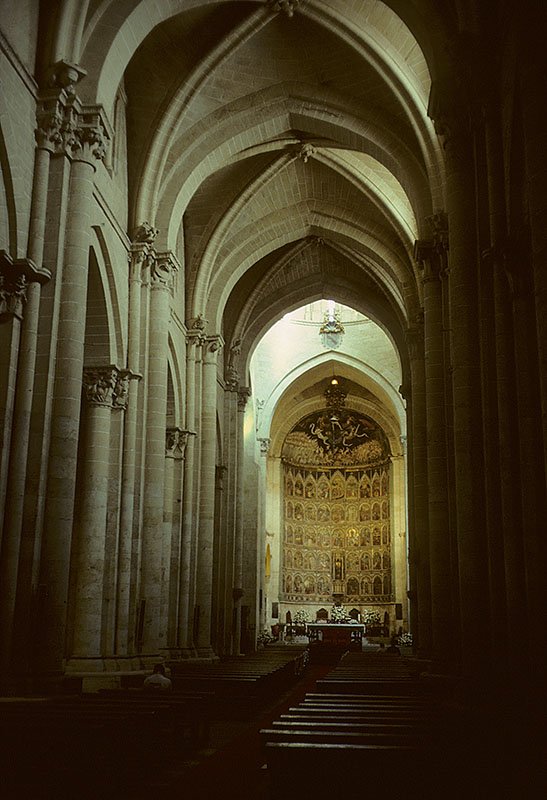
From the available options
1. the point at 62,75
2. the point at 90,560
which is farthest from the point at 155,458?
the point at 62,75

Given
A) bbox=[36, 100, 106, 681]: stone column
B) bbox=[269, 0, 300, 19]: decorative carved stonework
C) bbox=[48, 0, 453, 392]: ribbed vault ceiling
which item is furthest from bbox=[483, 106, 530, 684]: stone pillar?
bbox=[269, 0, 300, 19]: decorative carved stonework

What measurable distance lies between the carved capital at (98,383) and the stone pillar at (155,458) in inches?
72.7

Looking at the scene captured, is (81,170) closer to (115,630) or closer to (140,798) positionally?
(115,630)

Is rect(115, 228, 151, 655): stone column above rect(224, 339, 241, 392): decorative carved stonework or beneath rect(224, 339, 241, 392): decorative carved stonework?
beneath

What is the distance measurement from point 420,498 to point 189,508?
250 inches

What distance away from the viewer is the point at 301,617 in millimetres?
48625

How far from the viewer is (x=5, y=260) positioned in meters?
12.9

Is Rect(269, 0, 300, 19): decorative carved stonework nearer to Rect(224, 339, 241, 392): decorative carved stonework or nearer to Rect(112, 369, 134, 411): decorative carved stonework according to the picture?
Rect(112, 369, 134, 411): decorative carved stonework

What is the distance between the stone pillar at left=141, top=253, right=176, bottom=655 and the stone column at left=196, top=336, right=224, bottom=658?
175 inches

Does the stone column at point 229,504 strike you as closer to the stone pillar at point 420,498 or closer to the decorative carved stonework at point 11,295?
the stone pillar at point 420,498

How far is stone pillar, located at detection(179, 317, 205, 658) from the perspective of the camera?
77.3 feet

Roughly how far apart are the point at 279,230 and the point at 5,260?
16325 millimetres

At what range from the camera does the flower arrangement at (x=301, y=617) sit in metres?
47.8

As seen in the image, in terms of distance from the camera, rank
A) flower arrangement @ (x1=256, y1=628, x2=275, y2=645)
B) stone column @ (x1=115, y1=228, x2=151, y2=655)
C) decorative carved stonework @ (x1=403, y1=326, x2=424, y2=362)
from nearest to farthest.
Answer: stone column @ (x1=115, y1=228, x2=151, y2=655) → decorative carved stonework @ (x1=403, y1=326, x2=424, y2=362) → flower arrangement @ (x1=256, y1=628, x2=275, y2=645)
